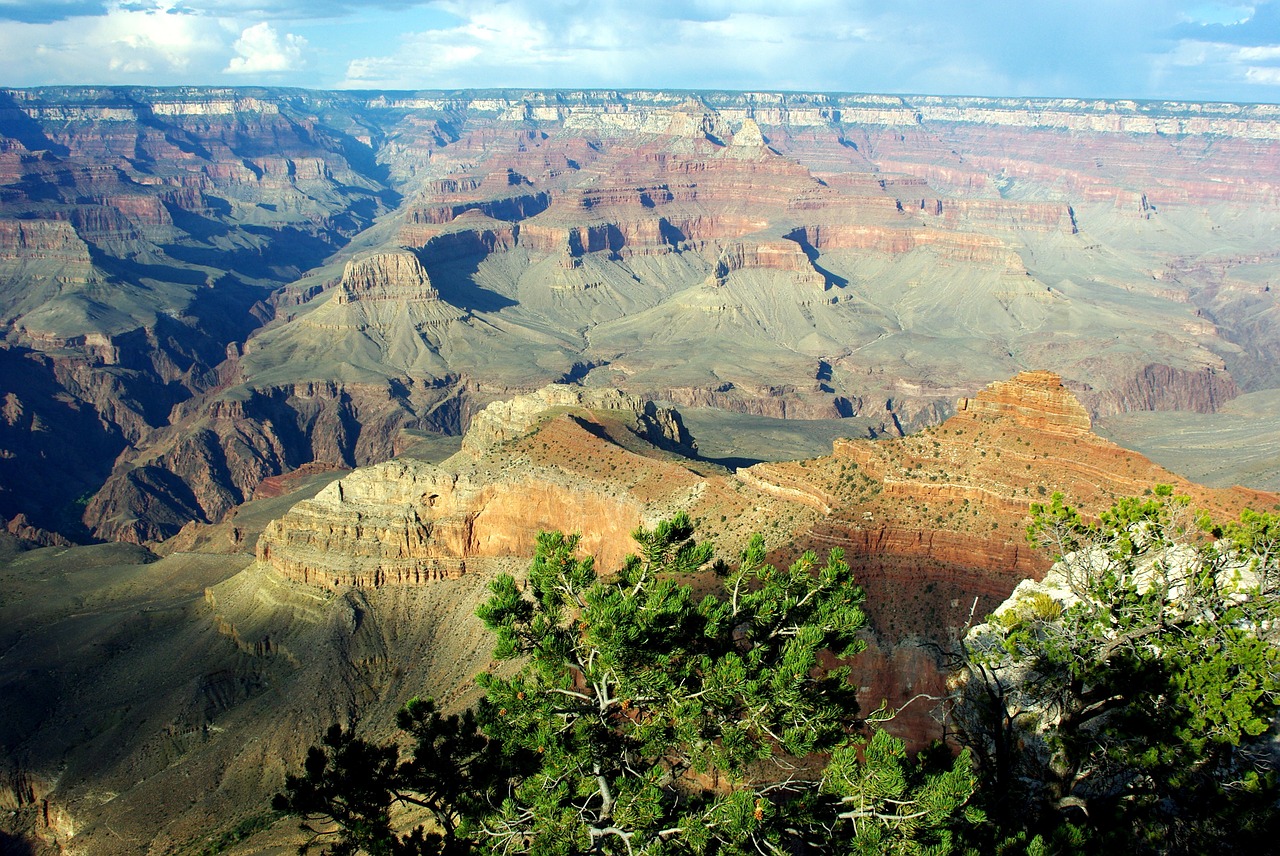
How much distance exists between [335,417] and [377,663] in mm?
111317

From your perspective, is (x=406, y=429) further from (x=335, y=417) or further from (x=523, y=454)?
(x=523, y=454)

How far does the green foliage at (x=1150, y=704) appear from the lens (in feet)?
73.4

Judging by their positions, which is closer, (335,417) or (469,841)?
(469,841)

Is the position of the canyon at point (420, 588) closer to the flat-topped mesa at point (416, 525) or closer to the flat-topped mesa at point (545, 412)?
the flat-topped mesa at point (416, 525)

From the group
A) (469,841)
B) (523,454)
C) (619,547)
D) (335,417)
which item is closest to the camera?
(469,841)

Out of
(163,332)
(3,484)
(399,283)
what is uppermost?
(399,283)

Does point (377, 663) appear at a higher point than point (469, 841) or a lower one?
lower

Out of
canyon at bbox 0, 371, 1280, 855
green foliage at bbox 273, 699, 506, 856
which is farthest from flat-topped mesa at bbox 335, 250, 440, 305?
green foliage at bbox 273, 699, 506, 856

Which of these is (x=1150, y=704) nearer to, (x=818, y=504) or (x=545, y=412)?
(x=818, y=504)

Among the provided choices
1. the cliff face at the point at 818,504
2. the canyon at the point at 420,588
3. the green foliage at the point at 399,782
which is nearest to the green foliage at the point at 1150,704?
the canyon at the point at 420,588

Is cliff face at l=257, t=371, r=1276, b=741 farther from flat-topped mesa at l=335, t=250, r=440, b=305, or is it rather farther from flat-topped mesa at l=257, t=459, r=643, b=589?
flat-topped mesa at l=335, t=250, r=440, b=305

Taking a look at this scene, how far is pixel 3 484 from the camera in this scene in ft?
433

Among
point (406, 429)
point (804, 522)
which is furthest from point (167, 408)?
point (804, 522)

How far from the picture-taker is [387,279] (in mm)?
195500
